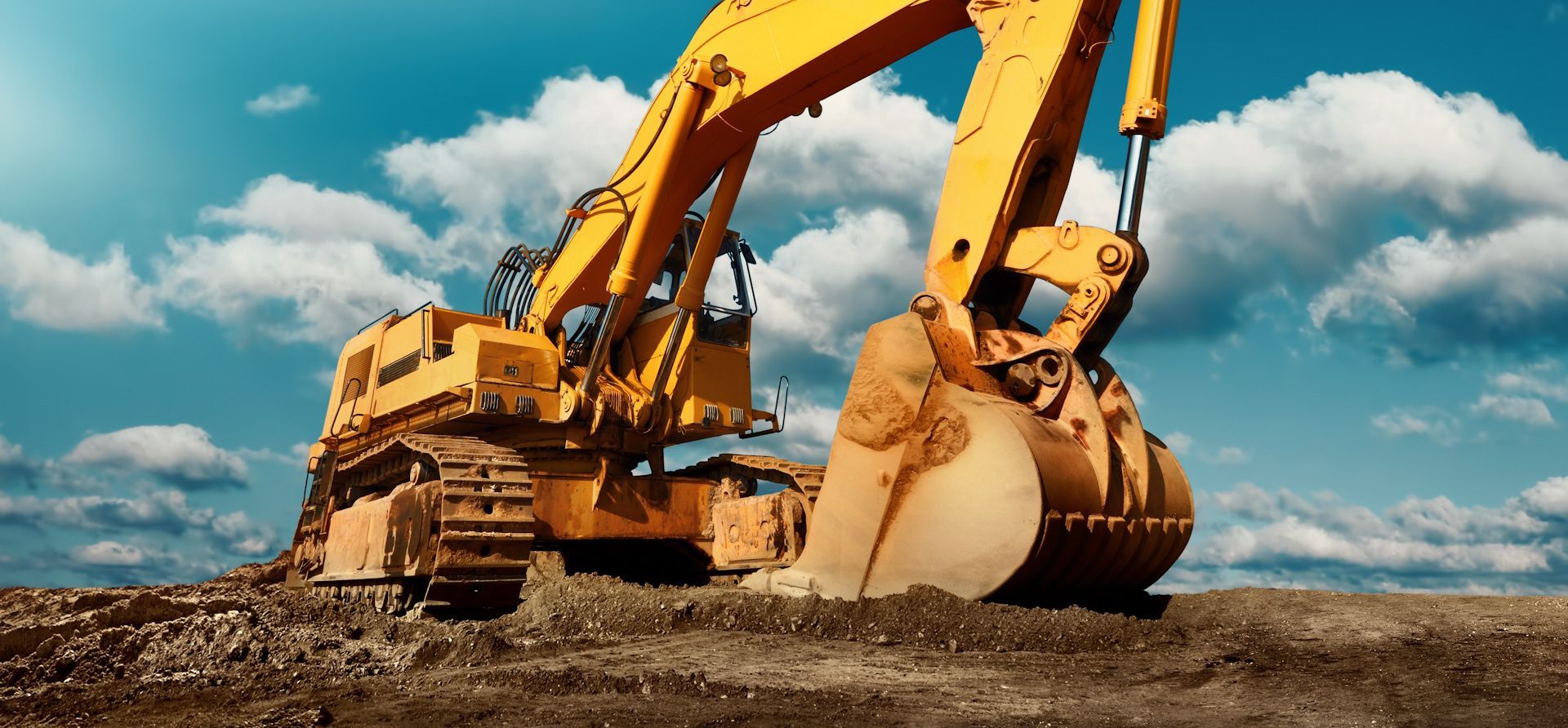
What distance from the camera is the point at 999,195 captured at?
21.7 feet

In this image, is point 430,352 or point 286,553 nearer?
point 430,352

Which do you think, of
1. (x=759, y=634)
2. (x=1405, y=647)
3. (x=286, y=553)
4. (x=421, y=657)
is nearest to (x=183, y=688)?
(x=421, y=657)

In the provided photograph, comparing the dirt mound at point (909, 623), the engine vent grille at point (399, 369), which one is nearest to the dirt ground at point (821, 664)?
the dirt mound at point (909, 623)

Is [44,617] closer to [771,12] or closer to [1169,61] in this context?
[771,12]

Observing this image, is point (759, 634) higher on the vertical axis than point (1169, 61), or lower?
lower

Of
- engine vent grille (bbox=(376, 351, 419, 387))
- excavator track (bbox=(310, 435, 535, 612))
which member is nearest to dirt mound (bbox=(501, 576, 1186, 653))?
excavator track (bbox=(310, 435, 535, 612))

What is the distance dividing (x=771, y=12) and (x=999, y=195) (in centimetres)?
307

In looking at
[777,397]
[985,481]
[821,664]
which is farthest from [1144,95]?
[777,397]

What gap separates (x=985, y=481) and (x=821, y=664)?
126 centimetres

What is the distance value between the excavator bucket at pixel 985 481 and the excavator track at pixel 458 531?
249 centimetres

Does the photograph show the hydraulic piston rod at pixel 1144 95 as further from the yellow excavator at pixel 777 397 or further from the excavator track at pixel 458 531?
the excavator track at pixel 458 531

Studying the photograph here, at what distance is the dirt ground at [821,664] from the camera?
4.51m

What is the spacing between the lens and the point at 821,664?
5270 mm

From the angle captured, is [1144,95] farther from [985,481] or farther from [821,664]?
[821,664]
